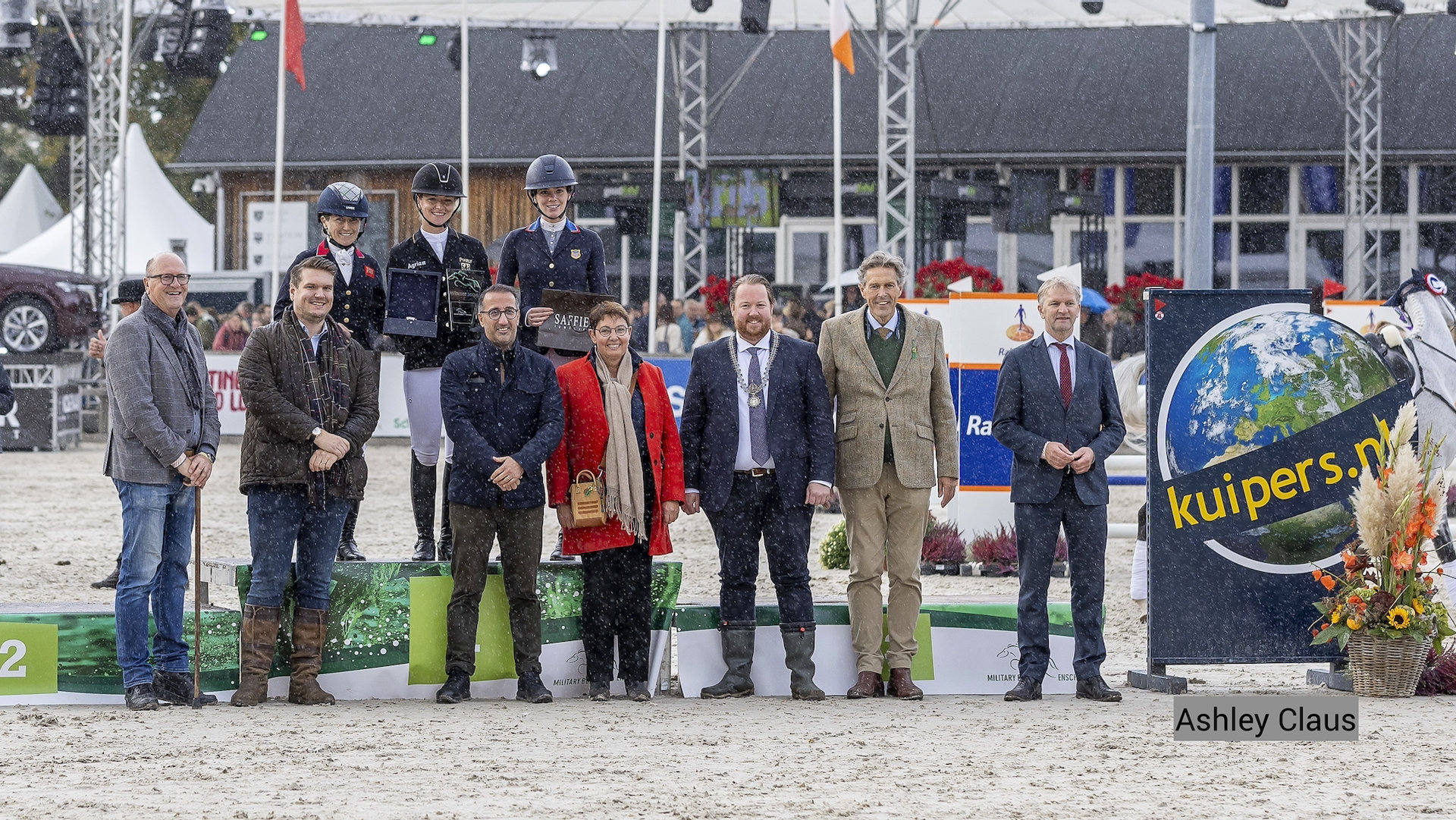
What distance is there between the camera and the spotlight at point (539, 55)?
26359mm

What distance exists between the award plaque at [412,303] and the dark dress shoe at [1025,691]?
9.64ft

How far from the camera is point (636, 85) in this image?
32.2m

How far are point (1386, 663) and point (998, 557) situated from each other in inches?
180

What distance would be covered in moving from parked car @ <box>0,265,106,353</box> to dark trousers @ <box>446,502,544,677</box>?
1649 cm

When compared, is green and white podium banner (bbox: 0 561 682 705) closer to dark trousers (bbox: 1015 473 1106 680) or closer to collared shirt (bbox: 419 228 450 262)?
collared shirt (bbox: 419 228 450 262)

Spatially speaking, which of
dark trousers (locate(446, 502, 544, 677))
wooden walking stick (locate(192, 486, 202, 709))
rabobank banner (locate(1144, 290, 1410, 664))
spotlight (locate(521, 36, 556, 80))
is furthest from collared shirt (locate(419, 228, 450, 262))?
spotlight (locate(521, 36, 556, 80))

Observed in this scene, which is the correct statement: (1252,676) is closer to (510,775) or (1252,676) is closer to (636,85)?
(510,775)

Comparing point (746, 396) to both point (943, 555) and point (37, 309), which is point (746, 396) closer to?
point (943, 555)

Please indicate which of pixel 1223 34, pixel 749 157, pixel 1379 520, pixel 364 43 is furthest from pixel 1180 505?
pixel 364 43

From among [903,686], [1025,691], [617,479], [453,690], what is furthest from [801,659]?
[453,690]

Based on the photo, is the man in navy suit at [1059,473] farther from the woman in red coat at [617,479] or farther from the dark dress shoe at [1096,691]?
the woman in red coat at [617,479]

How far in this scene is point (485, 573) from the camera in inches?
295

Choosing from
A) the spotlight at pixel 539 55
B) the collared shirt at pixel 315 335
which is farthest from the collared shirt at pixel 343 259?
the spotlight at pixel 539 55

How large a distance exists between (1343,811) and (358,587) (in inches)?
161
